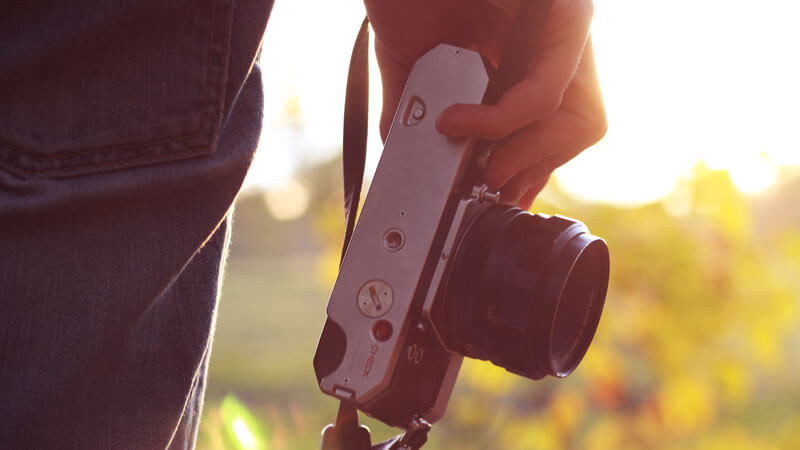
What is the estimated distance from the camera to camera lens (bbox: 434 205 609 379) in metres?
0.88

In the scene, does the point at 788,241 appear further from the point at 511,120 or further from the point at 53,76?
the point at 53,76

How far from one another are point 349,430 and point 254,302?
8187mm

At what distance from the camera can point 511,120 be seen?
800 mm

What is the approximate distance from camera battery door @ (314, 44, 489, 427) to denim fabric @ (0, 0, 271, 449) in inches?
11.8

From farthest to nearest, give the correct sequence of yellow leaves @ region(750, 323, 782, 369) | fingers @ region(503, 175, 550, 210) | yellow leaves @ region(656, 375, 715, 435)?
yellow leaves @ region(656, 375, 715, 435) → yellow leaves @ region(750, 323, 782, 369) → fingers @ region(503, 175, 550, 210)

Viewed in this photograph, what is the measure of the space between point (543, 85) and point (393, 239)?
257 millimetres

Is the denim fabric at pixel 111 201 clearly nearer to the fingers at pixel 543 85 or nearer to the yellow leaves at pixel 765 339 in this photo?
the fingers at pixel 543 85

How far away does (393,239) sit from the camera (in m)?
0.93

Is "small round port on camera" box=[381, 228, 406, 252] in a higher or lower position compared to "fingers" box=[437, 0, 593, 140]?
lower

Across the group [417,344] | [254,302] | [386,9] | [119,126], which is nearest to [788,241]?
[417,344]

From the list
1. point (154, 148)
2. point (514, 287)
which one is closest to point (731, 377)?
point (514, 287)

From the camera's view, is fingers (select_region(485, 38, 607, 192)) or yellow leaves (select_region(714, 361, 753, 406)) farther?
yellow leaves (select_region(714, 361, 753, 406))

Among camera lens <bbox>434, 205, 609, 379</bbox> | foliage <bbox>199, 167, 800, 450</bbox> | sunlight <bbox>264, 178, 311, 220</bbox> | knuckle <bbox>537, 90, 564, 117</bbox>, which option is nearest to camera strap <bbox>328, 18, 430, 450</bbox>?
camera lens <bbox>434, 205, 609, 379</bbox>

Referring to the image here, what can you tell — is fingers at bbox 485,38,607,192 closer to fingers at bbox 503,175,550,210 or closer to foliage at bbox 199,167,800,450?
fingers at bbox 503,175,550,210
